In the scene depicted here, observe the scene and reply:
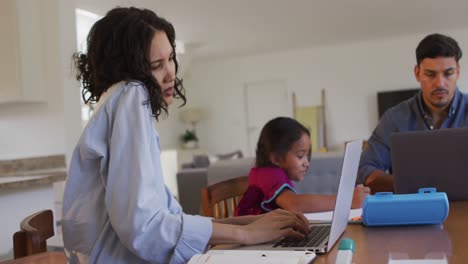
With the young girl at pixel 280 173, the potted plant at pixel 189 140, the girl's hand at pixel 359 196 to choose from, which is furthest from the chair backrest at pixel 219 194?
the potted plant at pixel 189 140

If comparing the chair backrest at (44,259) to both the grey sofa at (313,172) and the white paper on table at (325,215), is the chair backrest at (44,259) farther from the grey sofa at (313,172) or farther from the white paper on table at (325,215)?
the grey sofa at (313,172)

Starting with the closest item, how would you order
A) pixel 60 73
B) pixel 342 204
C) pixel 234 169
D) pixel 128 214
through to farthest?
pixel 128 214
pixel 342 204
pixel 60 73
pixel 234 169

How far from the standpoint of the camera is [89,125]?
952 millimetres

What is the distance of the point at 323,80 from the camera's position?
9055 mm

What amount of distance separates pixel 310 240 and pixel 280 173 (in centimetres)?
64

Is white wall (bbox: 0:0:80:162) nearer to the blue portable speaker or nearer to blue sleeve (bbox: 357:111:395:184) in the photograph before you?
blue sleeve (bbox: 357:111:395:184)

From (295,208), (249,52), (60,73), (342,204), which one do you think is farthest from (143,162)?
(249,52)

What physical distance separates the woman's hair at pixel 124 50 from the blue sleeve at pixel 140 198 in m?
0.06

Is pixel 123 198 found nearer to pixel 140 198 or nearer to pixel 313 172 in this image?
pixel 140 198

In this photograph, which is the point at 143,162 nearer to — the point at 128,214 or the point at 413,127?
the point at 128,214

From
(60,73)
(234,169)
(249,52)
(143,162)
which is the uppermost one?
(249,52)

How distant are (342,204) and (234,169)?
283 centimetres

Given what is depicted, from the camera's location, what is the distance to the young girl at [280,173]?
5.18 ft

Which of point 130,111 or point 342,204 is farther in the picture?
point 342,204
